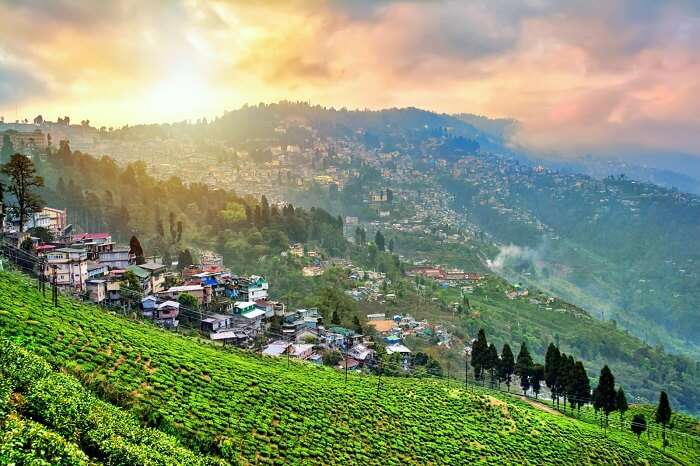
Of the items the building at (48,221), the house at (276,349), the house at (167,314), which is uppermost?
the building at (48,221)

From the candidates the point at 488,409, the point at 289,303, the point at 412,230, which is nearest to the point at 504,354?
the point at 488,409

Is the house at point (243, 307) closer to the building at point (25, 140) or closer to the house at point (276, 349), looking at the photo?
the house at point (276, 349)

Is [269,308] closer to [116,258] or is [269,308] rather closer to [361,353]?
[361,353]

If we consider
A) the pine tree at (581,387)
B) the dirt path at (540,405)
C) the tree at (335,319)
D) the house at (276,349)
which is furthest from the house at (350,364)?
the pine tree at (581,387)

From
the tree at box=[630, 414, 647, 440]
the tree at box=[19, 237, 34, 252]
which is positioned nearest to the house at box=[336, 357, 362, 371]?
the tree at box=[630, 414, 647, 440]

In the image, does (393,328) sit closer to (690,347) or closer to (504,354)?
(504,354)

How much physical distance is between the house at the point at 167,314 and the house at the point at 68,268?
16.8 ft

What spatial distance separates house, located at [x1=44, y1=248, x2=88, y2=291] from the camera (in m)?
34.6

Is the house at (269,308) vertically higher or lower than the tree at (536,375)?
higher

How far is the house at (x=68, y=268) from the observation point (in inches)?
1363

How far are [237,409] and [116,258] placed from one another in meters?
28.4

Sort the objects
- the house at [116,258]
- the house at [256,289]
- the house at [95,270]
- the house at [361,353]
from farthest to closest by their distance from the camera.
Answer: the house at [256,289]
the house at [116,258]
the house at [361,353]
the house at [95,270]

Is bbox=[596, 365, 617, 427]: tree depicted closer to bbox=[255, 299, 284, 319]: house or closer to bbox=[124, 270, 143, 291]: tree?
bbox=[255, 299, 284, 319]: house

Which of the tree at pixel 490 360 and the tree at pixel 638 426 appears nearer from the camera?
the tree at pixel 638 426
